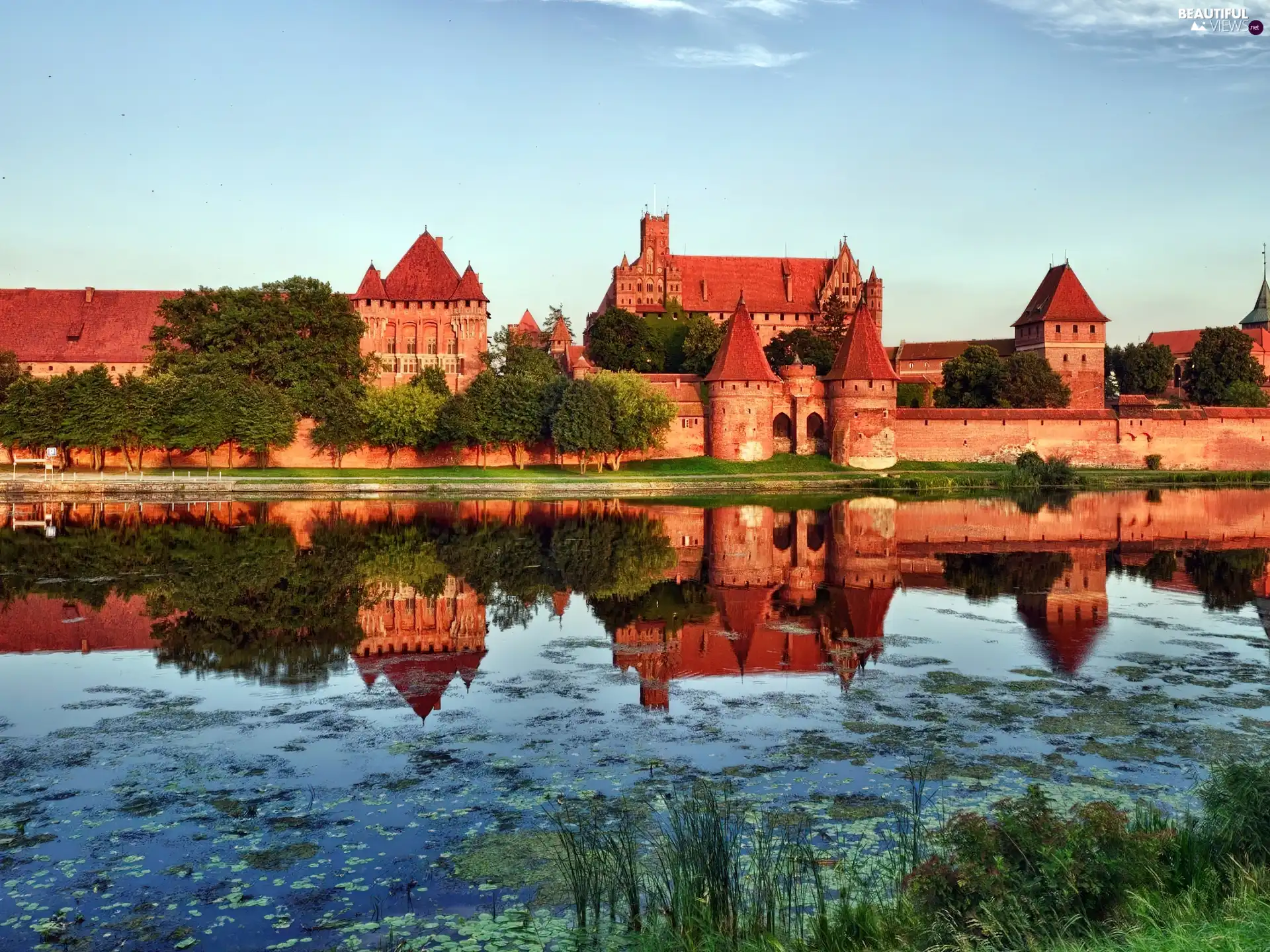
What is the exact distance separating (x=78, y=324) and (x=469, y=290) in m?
20.4

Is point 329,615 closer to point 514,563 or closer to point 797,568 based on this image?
point 514,563

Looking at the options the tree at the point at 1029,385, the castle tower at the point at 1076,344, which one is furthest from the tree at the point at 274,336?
the castle tower at the point at 1076,344

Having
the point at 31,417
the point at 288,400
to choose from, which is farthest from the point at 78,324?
the point at 288,400

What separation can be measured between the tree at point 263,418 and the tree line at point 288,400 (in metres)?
0.05

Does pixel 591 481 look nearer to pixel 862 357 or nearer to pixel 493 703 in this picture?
pixel 862 357

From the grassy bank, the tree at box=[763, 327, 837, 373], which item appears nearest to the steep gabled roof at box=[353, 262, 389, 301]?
the tree at box=[763, 327, 837, 373]

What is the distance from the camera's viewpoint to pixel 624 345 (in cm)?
5747

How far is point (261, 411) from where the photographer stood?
139 feet

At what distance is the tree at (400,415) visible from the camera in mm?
45094

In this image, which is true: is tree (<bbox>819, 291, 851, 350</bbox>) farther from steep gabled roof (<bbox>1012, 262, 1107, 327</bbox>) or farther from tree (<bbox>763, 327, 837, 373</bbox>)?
steep gabled roof (<bbox>1012, 262, 1107, 327</bbox>)

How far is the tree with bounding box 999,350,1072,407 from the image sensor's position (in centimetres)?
5191

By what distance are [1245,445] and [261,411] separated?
43073 mm

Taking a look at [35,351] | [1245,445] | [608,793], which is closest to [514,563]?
[608,793]

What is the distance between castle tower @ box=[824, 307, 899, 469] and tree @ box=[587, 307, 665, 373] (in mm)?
13916
